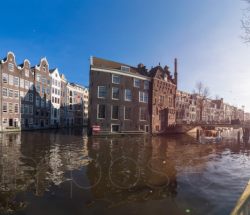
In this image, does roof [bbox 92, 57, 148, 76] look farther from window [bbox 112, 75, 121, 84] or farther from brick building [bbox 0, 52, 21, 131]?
brick building [bbox 0, 52, 21, 131]

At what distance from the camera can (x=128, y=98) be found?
47.9 meters

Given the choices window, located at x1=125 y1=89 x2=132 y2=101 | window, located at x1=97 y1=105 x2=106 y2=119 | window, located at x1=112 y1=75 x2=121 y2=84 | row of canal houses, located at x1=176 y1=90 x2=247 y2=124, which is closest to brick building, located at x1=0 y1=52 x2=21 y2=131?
window, located at x1=97 y1=105 x2=106 y2=119

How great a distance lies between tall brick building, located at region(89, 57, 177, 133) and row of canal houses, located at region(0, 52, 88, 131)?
2196cm

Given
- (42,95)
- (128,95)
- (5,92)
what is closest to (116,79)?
(128,95)

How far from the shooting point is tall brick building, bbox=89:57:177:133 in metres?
43.2

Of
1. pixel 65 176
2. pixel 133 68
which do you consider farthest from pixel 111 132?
pixel 65 176

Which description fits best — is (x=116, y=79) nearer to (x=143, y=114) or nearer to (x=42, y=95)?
(x=143, y=114)

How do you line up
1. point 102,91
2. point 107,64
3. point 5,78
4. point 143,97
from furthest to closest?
point 143,97
point 5,78
point 107,64
point 102,91

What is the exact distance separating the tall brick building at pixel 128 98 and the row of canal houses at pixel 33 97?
865 inches

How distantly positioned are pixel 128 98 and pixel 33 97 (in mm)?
28654

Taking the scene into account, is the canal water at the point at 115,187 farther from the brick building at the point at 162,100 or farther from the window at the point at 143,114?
the brick building at the point at 162,100

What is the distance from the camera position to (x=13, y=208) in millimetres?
8422

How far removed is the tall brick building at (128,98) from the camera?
142 feet

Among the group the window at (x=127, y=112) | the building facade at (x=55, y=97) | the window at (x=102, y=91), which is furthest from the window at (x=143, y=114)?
the building facade at (x=55, y=97)
